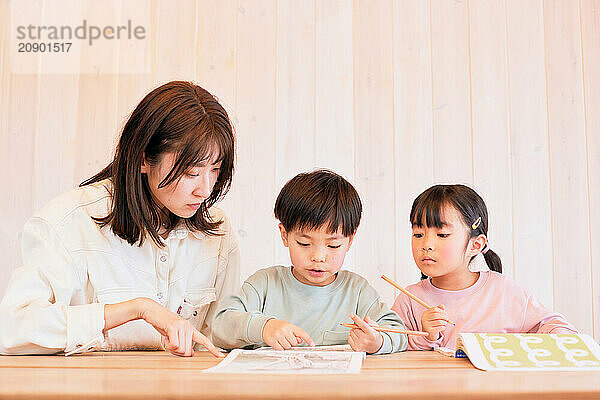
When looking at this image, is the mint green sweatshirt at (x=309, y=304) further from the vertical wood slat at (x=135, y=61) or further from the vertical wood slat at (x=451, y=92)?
the vertical wood slat at (x=135, y=61)

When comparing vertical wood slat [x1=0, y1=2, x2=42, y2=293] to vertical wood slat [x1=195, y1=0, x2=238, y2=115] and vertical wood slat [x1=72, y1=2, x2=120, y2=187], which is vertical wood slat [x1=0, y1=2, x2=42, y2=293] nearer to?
vertical wood slat [x1=72, y1=2, x2=120, y2=187]

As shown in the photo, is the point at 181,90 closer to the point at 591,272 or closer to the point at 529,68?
the point at 529,68

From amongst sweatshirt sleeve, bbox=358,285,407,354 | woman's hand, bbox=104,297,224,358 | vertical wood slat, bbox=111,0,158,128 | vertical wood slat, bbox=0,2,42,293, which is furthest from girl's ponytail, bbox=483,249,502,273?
vertical wood slat, bbox=0,2,42,293

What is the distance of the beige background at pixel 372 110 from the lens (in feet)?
6.74

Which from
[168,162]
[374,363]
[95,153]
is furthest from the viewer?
[95,153]

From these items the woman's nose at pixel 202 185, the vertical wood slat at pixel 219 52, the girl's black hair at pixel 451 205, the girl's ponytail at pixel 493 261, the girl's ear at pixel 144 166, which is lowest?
the girl's ponytail at pixel 493 261

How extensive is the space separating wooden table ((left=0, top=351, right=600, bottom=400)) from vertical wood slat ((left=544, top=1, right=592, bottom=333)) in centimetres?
120

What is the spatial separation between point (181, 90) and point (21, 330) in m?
0.56

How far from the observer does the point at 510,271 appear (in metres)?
2.06

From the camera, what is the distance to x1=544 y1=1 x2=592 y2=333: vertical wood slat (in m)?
2.07

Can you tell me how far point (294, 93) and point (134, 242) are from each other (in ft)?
2.78

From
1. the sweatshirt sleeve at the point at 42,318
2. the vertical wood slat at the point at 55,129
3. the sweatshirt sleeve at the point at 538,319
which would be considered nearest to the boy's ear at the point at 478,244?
the sweatshirt sleeve at the point at 538,319

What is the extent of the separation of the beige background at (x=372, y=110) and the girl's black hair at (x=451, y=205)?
349 millimetres

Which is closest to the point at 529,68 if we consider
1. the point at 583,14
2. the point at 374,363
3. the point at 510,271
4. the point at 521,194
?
the point at 583,14
